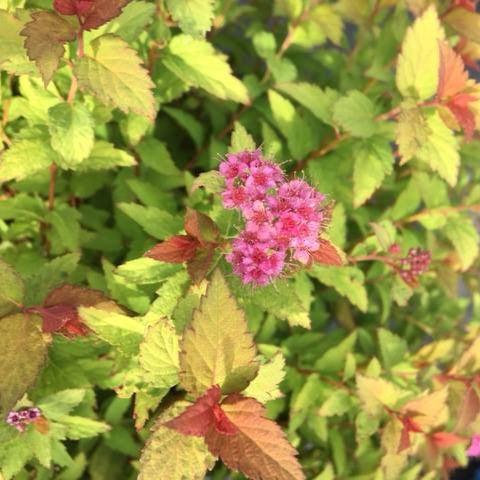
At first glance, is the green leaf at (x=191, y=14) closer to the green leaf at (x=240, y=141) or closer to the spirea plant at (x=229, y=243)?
the spirea plant at (x=229, y=243)

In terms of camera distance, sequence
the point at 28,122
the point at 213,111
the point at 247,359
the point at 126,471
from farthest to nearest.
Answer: the point at 213,111 < the point at 126,471 < the point at 28,122 < the point at 247,359

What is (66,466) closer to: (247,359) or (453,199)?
(247,359)

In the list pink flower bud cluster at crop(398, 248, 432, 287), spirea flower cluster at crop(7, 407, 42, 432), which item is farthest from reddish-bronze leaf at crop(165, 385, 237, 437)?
pink flower bud cluster at crop(398, 248, 432, 287)

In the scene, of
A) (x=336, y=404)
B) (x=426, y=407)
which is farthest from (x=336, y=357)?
(x=426, y=407)

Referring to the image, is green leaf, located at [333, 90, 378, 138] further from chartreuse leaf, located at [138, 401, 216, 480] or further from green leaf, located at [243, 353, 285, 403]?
chartreuse leaf, located at [138, 401, 216, 480]

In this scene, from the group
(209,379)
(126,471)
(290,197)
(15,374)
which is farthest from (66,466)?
(290,197)
